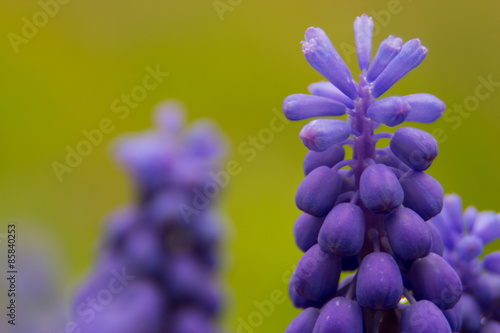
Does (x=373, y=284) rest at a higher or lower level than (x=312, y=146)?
lower

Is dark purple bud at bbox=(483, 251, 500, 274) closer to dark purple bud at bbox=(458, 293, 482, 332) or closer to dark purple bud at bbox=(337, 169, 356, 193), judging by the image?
dark purple bud at bbox=(458, 293, 482, 332)

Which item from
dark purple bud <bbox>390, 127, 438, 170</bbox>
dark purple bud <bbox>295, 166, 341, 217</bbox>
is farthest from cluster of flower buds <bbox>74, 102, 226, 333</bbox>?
dark purple bud <bbox>390, 127, 438, 170</bbox>

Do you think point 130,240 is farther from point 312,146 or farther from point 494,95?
point 494,95

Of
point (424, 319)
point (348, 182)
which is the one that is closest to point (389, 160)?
point (348, 182)

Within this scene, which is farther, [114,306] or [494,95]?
[494,95]

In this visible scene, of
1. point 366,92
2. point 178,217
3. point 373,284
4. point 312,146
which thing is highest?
point 366,92

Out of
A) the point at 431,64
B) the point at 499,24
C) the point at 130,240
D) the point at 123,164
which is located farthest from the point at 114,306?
the point at 499,24

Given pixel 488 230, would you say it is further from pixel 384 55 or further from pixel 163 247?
pixel 163 247
